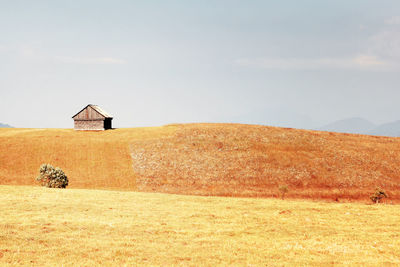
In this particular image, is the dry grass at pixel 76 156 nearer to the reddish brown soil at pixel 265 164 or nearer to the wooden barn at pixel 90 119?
the reddish brown soil at pixel 265 164

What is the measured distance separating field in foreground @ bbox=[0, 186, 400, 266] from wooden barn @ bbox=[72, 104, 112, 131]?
63.6 m

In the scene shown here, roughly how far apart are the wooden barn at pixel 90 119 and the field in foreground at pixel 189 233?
209ft

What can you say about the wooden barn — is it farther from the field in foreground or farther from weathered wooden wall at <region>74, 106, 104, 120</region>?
the field in foreground

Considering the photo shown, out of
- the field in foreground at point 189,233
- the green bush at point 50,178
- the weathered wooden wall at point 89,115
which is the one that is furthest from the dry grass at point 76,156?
the field in foreground at point 189,233

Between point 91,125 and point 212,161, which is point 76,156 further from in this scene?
point 91,125

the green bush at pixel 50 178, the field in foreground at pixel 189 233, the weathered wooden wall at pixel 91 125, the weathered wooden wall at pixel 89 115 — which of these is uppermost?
the weathered wooden wall at pixel 89 115

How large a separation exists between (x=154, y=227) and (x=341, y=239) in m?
12.5

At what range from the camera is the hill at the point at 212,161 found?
59.9m

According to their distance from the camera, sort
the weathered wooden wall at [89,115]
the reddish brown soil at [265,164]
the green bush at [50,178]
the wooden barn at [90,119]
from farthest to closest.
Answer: the weathered wooden wall at [89,115], the wooden barn at [90,119], the reddish brown soil at [265,164], the green bush at [50,178]

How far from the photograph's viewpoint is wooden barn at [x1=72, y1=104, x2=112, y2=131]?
9825 cm

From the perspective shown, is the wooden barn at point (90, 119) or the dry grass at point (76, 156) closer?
the dry grass at point (76, 156)

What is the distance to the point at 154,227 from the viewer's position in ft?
82.0

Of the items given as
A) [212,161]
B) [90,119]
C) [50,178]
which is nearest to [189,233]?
[50,178]

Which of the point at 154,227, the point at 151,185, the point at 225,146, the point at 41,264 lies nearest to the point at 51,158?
the point at 151,185
